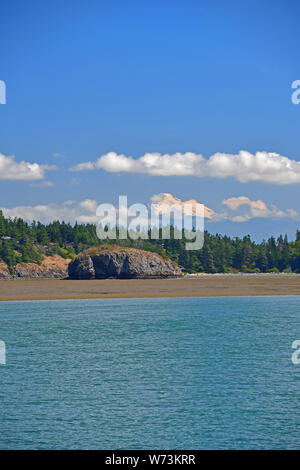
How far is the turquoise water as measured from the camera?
29906 mm

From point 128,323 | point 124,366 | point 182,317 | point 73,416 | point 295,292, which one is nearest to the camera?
point 73,416

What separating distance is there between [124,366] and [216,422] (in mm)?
16731

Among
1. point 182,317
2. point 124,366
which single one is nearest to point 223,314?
point 182,317

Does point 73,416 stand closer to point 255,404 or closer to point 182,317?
point 255,404

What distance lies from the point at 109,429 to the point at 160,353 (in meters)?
22.9

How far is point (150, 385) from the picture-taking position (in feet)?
133

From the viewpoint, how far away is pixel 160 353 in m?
53.7

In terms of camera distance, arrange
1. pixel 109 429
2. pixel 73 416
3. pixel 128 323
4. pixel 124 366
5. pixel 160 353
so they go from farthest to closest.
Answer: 1. pixel 128 323
2. pixel 160 353
3. pixel 124 366
4. pixel 73 416
5. pixel 109 429

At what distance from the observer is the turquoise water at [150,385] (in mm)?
29906

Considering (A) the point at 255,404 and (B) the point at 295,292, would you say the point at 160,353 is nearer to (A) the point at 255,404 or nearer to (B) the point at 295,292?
(A) the point at 255,404

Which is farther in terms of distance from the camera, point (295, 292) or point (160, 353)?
point (295, 292)
